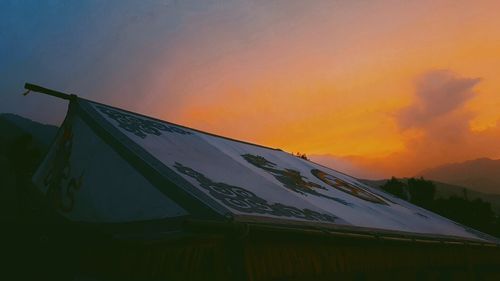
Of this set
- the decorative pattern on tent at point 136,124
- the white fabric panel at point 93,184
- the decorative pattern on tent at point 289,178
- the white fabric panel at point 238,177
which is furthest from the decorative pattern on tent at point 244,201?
the decorative pattern on tent at point 289,178

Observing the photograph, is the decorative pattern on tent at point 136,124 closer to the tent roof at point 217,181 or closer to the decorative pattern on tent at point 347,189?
the tent roof at point 217,181

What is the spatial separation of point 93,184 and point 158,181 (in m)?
0.98

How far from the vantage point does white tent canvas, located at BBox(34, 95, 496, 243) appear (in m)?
2.93

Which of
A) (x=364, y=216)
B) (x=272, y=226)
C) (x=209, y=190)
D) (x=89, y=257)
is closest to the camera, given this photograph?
(x=272, y=226)

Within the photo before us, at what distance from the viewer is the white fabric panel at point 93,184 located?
3051 mm

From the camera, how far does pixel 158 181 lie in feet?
10.1

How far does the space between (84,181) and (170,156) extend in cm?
89

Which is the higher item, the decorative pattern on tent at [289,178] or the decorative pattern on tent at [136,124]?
the decorative pattern on tent at [136,124]

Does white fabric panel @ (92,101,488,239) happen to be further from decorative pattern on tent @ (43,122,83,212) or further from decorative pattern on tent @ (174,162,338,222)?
decorative pattern on tent @ (43,122,83,212)

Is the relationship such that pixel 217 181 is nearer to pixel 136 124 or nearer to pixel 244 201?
pixel 244 201

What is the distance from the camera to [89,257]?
3311 mm

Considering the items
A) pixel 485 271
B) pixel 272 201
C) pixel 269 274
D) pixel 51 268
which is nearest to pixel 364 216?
pixel 272 201

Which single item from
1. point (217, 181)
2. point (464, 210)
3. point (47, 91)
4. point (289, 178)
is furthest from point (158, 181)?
point (464, 210)

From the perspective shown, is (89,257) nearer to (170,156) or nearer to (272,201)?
(170,156)
